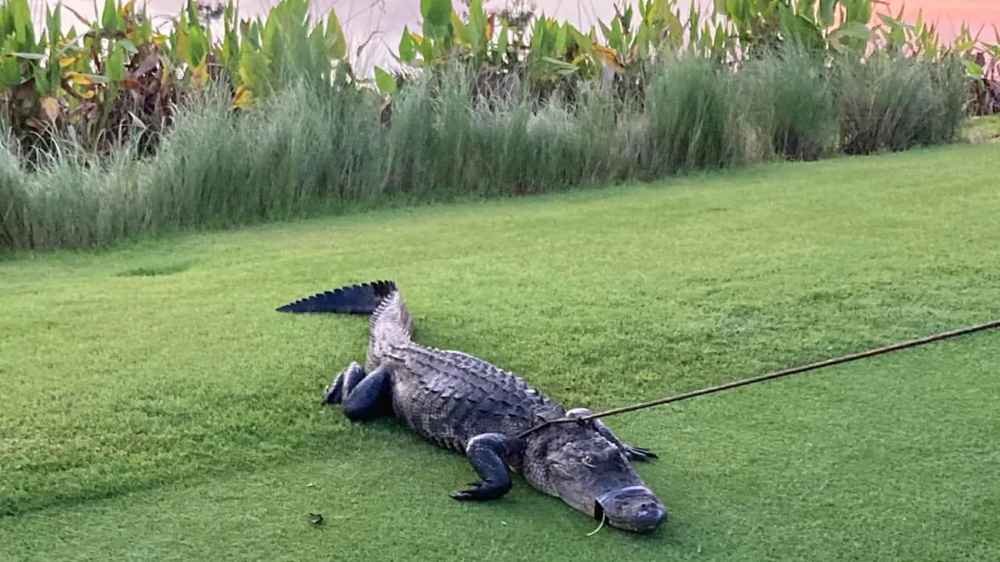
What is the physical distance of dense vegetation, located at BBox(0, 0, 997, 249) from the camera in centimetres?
507

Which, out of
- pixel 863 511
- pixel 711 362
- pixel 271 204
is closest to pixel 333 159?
pixel 271 204

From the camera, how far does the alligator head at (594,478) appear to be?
1760 mm

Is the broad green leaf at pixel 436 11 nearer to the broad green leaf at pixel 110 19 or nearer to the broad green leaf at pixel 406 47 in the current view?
the broad green leaf at pixel 406 47

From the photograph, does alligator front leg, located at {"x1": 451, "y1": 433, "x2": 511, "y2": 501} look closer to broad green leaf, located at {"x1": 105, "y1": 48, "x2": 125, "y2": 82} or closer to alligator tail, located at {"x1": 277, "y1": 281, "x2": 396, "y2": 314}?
alligator tail, located at {"x1": 277, "y1": 281, "x2": 396, "y2": 314}

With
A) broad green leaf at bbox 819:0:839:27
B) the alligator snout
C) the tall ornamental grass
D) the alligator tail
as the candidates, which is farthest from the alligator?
broad green leaf at bbox 819:0:839:27

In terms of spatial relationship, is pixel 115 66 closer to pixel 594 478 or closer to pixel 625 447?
pixel 625 447

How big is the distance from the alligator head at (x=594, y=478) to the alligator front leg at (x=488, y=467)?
0.20ft

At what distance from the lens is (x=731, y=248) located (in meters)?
3.75

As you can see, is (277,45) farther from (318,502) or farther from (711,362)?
(318,502)

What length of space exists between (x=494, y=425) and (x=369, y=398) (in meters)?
0.32

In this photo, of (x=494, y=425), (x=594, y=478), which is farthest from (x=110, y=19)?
(x=594, y=478)

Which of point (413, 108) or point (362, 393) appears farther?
point (413, 108)

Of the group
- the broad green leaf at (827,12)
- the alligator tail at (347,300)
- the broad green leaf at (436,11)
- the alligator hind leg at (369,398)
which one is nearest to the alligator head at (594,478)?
the alligator hind leg at (369,398)

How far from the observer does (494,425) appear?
2.14 metres
